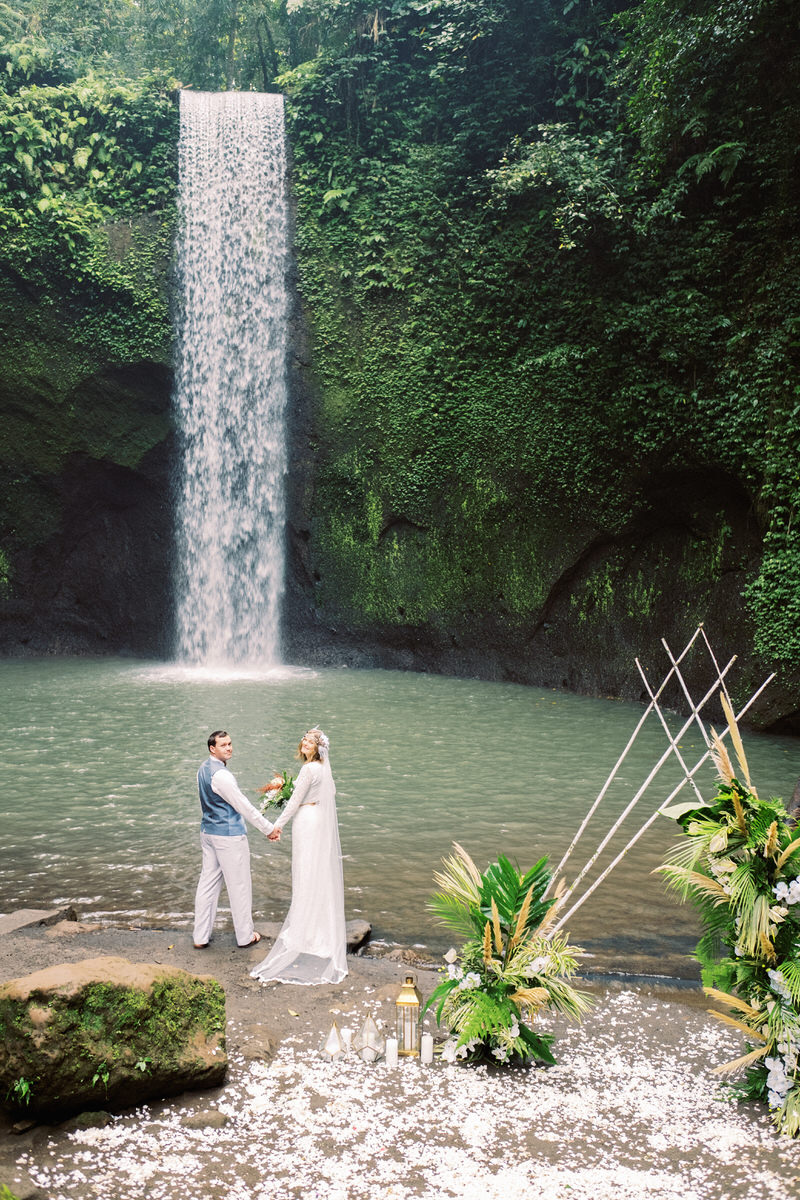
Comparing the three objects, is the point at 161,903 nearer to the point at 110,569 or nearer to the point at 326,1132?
the point at 326,1132

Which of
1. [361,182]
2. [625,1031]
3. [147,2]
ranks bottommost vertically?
[625,1031]

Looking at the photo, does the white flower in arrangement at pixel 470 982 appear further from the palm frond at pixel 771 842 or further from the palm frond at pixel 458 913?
the palm frond at pixel 771 842

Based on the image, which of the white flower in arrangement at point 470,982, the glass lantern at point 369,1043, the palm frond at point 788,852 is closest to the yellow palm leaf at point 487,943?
the white flower in arrangement at point 470,982

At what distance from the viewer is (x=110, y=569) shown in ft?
73.4

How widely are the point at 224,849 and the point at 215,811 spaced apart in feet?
0.83

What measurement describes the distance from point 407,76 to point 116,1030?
22.0 m

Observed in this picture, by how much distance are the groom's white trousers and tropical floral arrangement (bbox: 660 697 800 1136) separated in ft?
9.62

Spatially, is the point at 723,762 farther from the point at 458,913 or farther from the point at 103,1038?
the point at 103,1038

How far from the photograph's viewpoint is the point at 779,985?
14.3 feet

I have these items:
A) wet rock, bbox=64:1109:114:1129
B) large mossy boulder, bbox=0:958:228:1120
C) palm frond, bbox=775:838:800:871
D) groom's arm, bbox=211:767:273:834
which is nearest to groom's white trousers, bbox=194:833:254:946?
groom's arm, bbox=211:767:273:834

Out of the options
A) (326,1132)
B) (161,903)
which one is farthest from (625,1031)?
(161,903)

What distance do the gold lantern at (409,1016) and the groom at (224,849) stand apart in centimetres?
174

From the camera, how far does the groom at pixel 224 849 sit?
627cm

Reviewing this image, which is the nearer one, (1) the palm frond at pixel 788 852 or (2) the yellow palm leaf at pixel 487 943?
(1) the palm frond at pixel 788 852
